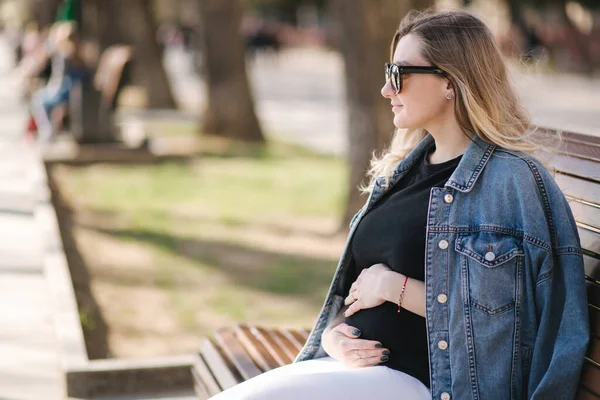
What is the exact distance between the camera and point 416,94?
111 inches

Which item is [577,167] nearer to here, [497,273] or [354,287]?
[497,273]

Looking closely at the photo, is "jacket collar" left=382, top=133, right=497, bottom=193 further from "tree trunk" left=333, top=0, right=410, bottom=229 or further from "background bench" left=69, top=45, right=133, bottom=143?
"background bench" left=69, top=45, right=133, bottom=143

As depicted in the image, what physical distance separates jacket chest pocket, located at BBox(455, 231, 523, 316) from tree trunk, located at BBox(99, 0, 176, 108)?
1890cm

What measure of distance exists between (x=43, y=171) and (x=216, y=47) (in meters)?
5.01

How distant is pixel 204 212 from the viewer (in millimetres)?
10102

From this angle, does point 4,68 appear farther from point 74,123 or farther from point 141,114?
point 74,123

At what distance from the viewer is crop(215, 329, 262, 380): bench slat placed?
11.5ft

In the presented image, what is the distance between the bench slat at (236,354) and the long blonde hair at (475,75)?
4.10 ft

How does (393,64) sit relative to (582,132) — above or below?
above

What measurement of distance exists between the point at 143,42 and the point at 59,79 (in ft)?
22.5

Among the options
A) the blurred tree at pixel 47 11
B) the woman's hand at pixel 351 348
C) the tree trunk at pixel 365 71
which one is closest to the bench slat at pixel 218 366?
the woman's hand at pixel 351 348

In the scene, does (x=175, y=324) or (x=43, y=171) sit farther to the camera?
(x=43, y=171)

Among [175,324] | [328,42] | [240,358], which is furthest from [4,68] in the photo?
[240,358]

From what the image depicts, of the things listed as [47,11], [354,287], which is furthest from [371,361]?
[47,11]
